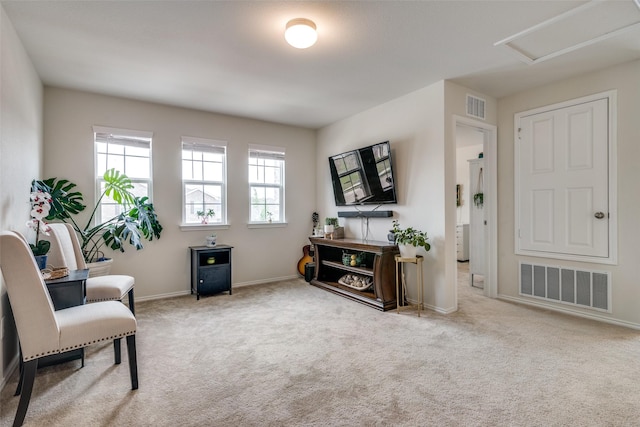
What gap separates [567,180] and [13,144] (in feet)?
17.0


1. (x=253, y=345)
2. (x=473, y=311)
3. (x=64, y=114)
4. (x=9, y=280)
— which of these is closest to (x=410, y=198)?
(x=473, y=311)

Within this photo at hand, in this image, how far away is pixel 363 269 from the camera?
13.1ft

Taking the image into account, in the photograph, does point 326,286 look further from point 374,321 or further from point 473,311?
point 473,311

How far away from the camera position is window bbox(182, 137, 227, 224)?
4.43 m

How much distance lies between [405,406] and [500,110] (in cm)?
380

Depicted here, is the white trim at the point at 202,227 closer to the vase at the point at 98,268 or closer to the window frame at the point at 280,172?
the window frame at the point at 280,172

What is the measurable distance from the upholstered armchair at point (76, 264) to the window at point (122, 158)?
989mm

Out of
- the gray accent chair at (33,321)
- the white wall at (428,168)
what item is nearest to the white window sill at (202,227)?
the white wall at (428,168)

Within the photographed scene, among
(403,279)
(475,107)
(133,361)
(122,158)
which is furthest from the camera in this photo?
(122,158)

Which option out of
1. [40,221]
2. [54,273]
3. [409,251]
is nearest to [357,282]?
[409,251]

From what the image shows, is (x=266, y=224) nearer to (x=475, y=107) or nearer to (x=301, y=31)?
(x=301, y=31)

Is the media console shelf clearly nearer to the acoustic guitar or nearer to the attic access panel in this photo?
the acoustic guitar

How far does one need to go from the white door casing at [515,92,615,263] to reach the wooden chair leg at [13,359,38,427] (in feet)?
15.2

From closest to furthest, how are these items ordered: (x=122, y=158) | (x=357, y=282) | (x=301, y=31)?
(x=301, y=31) < (x=122, y=158) < (x=357, y=282)
